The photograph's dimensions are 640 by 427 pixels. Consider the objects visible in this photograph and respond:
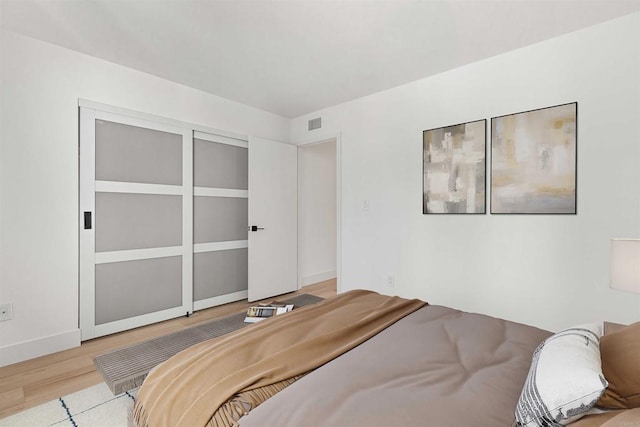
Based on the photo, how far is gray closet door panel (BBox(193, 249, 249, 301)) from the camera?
3.60 metres

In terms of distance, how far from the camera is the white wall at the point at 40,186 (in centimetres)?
240

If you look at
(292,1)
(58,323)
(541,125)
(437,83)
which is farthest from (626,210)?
(58,323)

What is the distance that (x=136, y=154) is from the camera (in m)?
3.10

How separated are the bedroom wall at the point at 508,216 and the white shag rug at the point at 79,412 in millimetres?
2578

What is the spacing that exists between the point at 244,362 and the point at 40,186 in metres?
2.53

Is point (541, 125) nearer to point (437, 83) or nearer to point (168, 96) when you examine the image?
point (437, 83)

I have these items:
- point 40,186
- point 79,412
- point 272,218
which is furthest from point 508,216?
point 40,186

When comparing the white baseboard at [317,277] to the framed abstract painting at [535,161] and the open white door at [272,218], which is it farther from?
the framed abstract painting at [535,161]

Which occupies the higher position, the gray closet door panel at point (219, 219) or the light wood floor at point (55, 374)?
the gray closet door panel at point (219, 219)

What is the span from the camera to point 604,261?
2.31 m

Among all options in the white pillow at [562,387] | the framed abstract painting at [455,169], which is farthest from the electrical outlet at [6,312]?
the framed abstract painting at [455,169]

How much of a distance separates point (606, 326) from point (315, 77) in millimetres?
2967

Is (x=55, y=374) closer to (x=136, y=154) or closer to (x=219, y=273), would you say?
(x=219, y=273)

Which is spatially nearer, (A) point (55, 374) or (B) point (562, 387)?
(B) point (562, 387)
